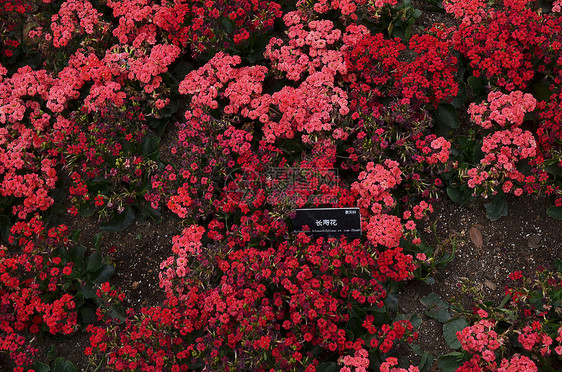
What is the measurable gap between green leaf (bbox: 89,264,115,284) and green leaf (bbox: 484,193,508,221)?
353cm

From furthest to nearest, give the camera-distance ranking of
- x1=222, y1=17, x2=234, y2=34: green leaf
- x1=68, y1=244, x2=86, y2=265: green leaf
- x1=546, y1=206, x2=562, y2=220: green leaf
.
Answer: x1=222, y1=17, x2=234, y2=34: green leaf < x1=68, y1=244, x2=86, y2=265: green leaf < x1=546, y1=206, x2=562, y2=220: green leaf

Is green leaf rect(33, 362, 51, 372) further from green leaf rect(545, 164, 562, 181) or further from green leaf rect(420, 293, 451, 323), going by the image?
green leaf rect(545, 164, 562, 181)

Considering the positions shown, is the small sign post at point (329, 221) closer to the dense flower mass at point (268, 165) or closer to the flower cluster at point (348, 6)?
the dense flower mass at point (268, 165)

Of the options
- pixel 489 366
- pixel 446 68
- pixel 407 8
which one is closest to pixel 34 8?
pixel 407 8

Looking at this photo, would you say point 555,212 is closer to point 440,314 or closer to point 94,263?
point 440,314

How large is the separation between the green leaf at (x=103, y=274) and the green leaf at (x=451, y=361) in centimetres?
302

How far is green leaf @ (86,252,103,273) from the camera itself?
529cm

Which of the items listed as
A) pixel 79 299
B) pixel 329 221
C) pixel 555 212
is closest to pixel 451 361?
pixel 329 221

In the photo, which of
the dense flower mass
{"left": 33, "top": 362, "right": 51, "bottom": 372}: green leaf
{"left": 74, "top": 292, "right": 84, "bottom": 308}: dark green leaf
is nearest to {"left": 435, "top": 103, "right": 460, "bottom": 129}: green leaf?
the dense flower mass

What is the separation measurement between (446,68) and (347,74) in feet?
3.24

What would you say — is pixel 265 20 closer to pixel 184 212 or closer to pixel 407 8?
pixel 407 8

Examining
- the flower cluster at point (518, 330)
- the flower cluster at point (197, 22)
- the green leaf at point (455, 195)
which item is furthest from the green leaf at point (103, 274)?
the green leaf at point (455, 195)

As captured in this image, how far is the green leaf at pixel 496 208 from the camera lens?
5219mm

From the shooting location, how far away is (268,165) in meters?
5.39
